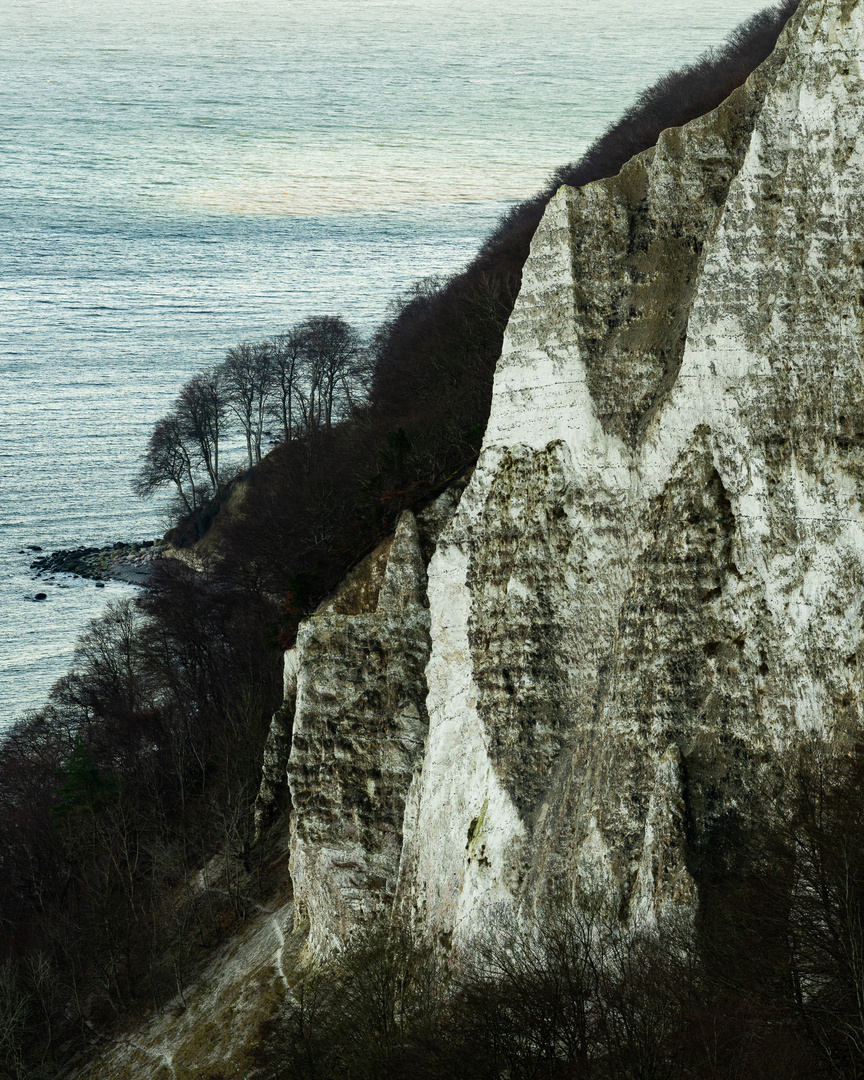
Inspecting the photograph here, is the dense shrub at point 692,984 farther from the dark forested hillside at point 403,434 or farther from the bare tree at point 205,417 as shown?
the bare tree at point 205,417

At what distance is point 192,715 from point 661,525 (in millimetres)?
43025

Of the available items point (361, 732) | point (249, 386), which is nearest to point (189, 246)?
point (249, 386)

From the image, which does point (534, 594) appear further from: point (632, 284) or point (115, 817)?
point (115, 817)

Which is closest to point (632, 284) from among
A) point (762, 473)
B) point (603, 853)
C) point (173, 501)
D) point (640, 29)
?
point (762, 473)

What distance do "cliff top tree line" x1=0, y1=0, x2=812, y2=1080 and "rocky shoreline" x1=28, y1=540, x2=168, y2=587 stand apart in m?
12.1

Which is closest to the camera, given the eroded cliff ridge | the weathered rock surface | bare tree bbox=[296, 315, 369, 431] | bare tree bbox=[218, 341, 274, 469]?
the eroded cliff ridge

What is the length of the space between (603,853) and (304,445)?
5704 centimetres

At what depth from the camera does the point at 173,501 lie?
103m

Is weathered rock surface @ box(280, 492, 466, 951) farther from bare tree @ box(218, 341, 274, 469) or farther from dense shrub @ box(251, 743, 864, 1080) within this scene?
bare tree @ box(218, 341, 274, 469)

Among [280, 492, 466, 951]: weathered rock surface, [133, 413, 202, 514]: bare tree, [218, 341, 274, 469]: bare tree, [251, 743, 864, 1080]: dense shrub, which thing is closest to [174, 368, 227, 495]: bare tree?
[133, 413, 202, 514]: bare tree

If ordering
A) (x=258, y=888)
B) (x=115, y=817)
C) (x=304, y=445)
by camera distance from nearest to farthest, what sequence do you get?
(x=258, y=888)
(x=115, y=817)
(x=304, y=445)

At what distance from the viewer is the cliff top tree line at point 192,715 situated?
4388cm

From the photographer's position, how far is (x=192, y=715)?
208ft

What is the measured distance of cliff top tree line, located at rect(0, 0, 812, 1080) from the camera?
43875 mm
